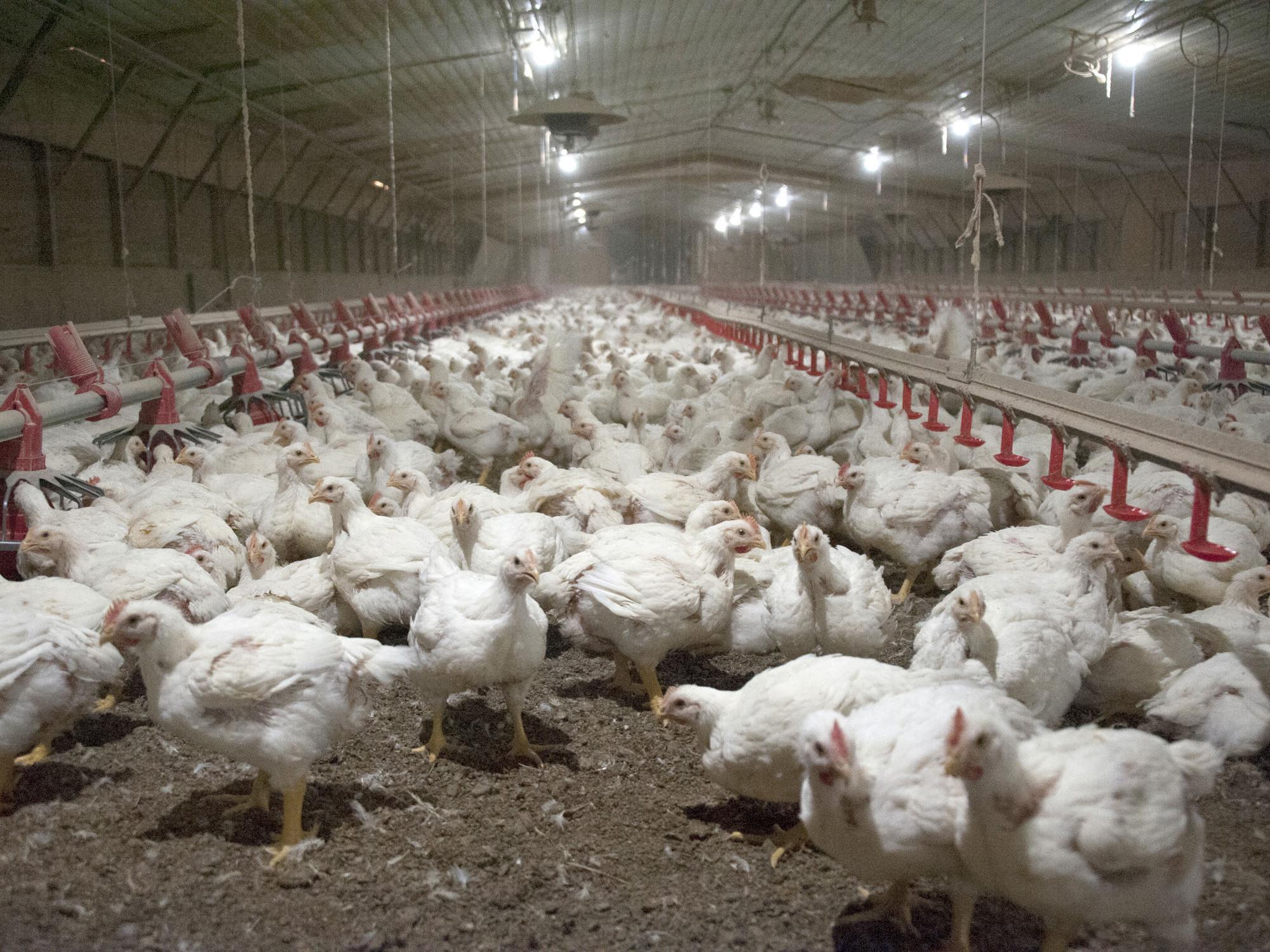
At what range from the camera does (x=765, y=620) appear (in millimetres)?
3969

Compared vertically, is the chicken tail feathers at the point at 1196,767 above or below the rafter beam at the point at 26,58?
below

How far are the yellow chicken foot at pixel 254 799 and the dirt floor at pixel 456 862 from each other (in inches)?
1.4

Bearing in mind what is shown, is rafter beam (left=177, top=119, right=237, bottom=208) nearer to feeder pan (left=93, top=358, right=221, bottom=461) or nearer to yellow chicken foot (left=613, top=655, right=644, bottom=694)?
feeder pan (left=93, top=358, right=221, bottom=461)

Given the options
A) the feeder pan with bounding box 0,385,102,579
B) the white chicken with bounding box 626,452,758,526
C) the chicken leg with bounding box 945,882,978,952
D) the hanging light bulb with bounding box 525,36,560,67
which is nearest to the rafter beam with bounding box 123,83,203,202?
the hanging light bulb with bounding box 525,36,560,67

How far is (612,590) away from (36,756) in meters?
1.95

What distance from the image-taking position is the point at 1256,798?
2877mm

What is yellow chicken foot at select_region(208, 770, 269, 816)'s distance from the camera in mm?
2877

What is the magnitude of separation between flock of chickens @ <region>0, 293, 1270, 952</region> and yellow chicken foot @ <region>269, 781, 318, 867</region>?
0.01m

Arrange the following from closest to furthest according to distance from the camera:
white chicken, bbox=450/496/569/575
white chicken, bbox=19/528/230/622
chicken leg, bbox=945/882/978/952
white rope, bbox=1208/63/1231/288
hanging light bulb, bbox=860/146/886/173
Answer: chicken leg, bbox=945/882/978/952 → white chicken, bbox=19/528/230/622 → white chicken, bbox=450/496/569/575 → white rope, bbox=1208/63/1231/288 → hanging light bulb, bbox=860/146/886/173

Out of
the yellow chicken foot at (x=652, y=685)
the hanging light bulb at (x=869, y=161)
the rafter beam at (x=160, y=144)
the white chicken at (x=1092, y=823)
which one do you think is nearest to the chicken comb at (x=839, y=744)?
the white chicken at (x=1092, y=823)

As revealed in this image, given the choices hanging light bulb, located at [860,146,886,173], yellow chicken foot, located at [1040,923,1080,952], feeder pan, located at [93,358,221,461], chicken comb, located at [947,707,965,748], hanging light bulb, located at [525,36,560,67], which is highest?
hanging light bulb, located at [860,146,886,173]

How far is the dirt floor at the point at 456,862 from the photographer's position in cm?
232

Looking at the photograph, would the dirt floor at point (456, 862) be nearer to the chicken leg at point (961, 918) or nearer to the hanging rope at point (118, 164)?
the chicken leg at point (961, 918)

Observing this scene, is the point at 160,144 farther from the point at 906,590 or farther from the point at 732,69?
the point at 906,590
